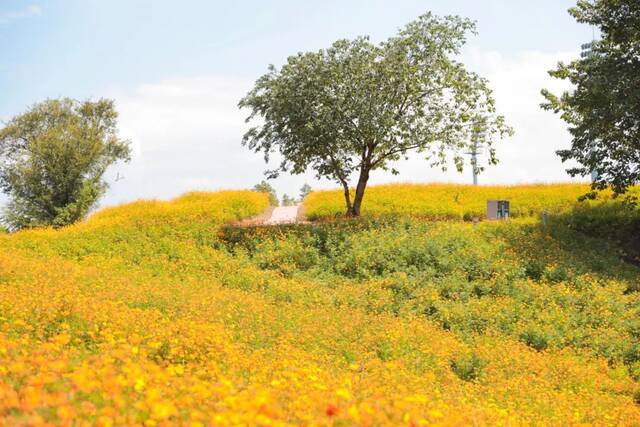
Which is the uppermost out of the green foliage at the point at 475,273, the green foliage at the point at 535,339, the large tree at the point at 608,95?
the large tree at the point at 608,95

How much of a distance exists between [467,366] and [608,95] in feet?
51.4

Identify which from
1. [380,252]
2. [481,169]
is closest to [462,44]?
[481,169]

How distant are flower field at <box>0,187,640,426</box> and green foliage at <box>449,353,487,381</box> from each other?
0.10 ft

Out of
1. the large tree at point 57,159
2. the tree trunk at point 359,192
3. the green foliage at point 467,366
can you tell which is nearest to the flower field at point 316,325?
the green foliage at point 467,366

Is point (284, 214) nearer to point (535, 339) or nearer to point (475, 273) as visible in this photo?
point (475, 273)

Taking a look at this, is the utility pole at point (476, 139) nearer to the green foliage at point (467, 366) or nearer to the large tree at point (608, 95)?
the large tree at point (608, 95)

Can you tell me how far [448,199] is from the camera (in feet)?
112

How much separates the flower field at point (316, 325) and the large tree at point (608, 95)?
3375 mm

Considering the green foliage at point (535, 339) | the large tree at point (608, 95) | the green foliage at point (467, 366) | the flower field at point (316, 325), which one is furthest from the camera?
the large tree at point (608, 95)

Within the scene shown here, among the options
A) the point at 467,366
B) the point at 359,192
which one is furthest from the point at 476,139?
the point at 467,366

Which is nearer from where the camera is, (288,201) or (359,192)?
(359,192)

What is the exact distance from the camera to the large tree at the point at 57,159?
4212 centimetres

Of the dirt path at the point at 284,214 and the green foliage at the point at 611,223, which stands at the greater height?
the dirt path at the point at 284,214

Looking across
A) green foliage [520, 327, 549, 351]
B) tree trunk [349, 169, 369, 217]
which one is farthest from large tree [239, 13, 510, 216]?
green foliage [520, 327, 549, 351]
